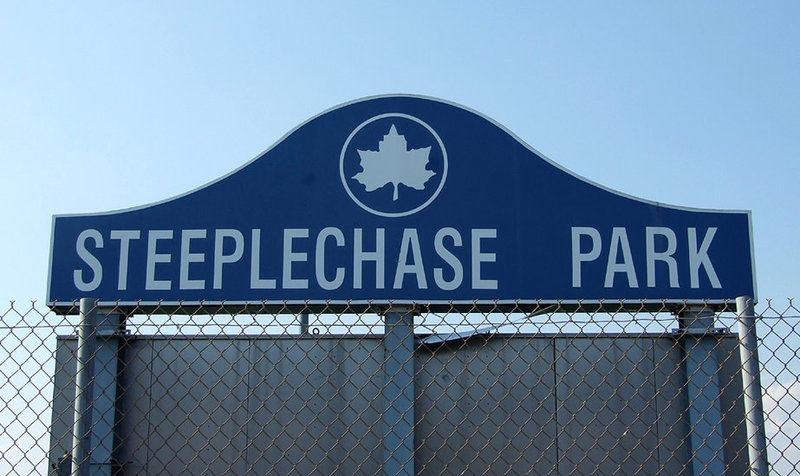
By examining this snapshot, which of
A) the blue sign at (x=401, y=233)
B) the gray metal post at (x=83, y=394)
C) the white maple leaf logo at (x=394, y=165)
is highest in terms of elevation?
the white maple leaf logo at (x=394, y=165)

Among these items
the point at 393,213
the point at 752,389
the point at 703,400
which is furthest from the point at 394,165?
the point at 752,389

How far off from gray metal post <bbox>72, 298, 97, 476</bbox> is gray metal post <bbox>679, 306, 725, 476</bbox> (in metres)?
2.78

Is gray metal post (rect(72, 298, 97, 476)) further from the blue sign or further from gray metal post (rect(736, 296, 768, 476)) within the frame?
gray metal post (rect(736, 296, 768, 476))

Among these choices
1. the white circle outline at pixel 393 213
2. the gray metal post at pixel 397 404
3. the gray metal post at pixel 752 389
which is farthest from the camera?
the white circle outline at pixel 393 213

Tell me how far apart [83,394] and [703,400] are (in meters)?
3.06

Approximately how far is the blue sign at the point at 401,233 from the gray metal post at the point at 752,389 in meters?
1.67

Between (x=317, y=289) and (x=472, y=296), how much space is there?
83 cm

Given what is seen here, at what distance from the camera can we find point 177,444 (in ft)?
16.9

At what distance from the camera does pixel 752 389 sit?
342cm

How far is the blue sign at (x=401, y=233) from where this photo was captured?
5.22 meters

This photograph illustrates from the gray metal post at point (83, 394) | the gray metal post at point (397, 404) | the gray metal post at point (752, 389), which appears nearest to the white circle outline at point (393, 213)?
the gray metal post at point (397, 404)

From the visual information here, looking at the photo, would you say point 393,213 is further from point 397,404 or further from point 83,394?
point 83,394

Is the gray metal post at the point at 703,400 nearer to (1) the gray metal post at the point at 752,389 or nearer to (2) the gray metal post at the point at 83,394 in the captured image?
(1) the gray metal post at the point at 752,389

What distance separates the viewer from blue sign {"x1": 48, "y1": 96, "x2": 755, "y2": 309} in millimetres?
5223
